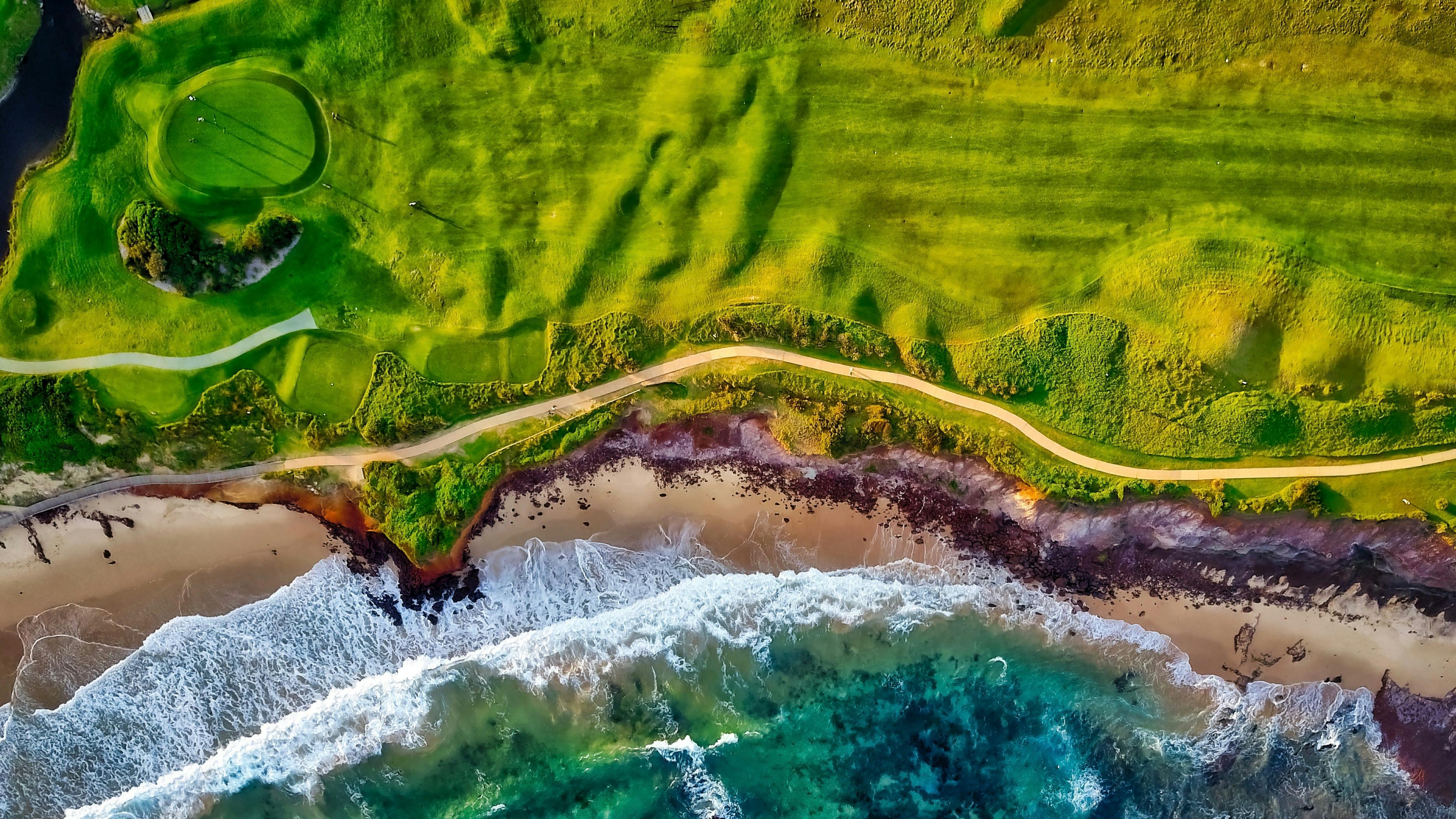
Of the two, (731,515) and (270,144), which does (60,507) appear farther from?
(731,515)

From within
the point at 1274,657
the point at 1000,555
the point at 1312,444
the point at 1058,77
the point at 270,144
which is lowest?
the point at 1274,657

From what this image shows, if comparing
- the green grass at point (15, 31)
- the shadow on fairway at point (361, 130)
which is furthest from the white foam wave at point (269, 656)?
the green grass at point (15, 31)

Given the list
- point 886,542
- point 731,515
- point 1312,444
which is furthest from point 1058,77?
point 731,515

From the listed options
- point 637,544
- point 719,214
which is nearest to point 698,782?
point 637,544

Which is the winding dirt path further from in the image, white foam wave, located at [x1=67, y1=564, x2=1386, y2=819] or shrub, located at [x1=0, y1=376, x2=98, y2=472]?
white foam wave, located at [x1=67, y1=564, x2=1386, y2=819]

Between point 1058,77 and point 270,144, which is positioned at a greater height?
point 1058,77

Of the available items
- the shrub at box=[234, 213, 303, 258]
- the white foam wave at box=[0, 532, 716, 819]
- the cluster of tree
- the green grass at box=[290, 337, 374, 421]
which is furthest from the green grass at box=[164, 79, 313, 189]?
the white foam wave at box=[0, 532, 716, 819]
